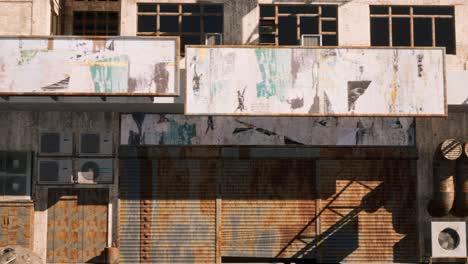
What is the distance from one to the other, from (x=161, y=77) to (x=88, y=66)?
115 inches

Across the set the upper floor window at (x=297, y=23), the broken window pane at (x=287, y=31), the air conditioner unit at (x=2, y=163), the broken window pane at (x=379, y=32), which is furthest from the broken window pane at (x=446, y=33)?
the air conditioner unit at (x=2, y=163)

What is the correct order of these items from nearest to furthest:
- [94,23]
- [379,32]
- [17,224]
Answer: [17,224] → [379,32] → [94,23]

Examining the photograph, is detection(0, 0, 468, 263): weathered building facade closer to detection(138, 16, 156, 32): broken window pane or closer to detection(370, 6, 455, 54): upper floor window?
detection(138, 16, 156, 32): broken window pane

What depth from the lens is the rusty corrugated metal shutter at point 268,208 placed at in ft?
75.4

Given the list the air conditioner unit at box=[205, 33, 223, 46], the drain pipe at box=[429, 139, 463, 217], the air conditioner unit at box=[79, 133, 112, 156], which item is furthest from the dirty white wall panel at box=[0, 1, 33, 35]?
the drain pipe at box=[429, 139, 463, 217]

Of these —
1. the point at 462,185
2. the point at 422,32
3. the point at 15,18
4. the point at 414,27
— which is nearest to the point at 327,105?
the point at 414,27

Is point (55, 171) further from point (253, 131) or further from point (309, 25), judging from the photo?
point (309, 25)

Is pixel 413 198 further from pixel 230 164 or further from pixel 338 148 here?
pixel 230 164

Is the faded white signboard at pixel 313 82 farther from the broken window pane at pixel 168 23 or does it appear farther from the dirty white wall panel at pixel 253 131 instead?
the broken window pane at pixel 168 23

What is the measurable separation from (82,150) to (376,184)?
1352 cm

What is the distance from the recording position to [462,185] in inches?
878

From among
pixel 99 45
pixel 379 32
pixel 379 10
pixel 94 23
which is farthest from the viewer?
pixel 94 23

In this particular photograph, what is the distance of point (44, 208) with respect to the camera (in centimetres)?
2280

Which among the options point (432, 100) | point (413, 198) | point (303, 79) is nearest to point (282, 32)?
point (303, 79)
